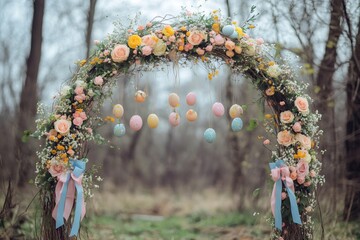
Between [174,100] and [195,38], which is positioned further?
[174,100]

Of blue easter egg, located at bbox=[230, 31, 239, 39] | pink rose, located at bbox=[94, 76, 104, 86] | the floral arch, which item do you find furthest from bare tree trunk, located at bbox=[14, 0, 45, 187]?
blue easter egg, located at bbox=[230, 31, 239, 39]

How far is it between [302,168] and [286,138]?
0.33 m

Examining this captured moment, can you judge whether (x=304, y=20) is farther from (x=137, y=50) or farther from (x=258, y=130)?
(x=137, y=50)

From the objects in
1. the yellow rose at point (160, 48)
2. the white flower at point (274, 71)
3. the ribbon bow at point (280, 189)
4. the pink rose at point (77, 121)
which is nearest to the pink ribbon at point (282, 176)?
the ribbon bow at point (280, 189)

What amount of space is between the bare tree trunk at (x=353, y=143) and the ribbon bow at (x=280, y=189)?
2.71 m

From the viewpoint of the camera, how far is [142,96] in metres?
4.72

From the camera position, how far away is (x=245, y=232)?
711cm

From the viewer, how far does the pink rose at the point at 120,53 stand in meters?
4.46

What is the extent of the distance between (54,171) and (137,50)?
4.65ft

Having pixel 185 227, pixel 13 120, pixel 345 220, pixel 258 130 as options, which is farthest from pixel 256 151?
pixel 13 120

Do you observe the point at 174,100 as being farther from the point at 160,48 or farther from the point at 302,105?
the point at 302,105

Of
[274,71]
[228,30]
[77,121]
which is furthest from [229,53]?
[77,121]

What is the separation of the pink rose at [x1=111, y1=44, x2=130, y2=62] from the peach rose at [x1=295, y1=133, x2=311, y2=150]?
1.87 meters

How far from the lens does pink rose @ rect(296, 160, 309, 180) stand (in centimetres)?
455
